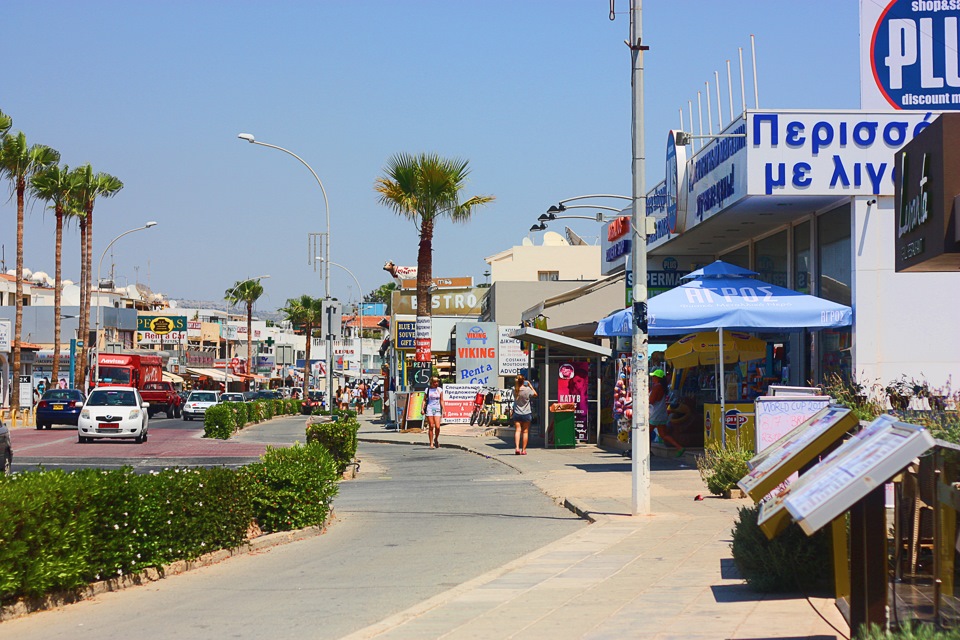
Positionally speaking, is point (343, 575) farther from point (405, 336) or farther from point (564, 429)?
point (405, 336)

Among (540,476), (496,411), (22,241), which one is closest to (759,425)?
(540,476)

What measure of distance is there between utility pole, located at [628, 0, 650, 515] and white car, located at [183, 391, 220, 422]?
4461 centimetres

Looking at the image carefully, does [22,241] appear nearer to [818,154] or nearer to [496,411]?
[496,411]

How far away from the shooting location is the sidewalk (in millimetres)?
7238

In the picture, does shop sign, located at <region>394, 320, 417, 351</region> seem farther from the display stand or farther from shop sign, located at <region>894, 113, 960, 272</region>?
the display stand

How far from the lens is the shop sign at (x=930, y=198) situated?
8938mm

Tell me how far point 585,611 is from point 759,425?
6.91 metres

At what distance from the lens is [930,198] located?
9406 mm

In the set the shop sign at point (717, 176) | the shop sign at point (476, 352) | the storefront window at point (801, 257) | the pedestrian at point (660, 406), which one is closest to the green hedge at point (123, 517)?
the pedestrian at point (660, 406)

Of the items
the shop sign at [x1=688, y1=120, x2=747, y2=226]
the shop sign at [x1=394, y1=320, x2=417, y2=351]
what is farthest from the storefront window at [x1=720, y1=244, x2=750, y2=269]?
the shop sign at [x1=394, y1=320, x2=417, y2=351]

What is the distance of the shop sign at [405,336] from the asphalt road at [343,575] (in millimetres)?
25276

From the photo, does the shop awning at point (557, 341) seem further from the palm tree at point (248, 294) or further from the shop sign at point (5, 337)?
the palm tree at point (248, 294)

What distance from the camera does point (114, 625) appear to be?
26.9 feet

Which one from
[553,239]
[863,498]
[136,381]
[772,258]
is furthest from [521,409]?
[553,239]
